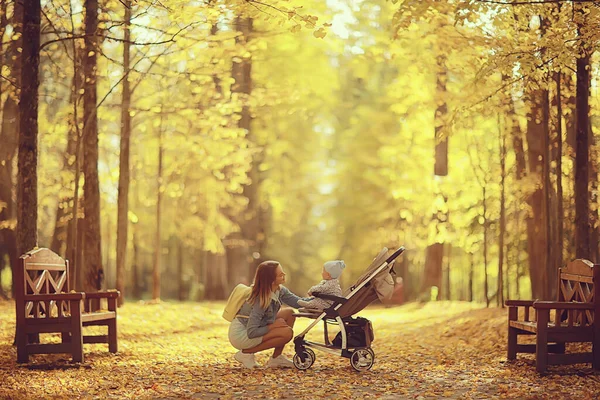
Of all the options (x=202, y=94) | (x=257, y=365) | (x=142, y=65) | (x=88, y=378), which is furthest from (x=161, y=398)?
(x=142, y=65)

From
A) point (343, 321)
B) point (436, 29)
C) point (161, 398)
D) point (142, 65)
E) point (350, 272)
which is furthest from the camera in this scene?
point (350, 272)

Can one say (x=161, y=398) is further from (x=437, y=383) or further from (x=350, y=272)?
(x=350, y=272)

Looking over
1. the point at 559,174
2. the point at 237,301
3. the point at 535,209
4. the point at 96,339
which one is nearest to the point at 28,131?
the point at 96,339

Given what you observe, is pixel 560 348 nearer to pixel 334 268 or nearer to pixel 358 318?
pixel 358 318

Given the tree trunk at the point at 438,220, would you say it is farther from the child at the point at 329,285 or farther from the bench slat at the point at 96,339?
the bench slat at the point at 96,339

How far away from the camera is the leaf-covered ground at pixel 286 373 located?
721 cm

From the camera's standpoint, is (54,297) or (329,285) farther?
(54,297)

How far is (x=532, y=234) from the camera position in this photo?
13945mm

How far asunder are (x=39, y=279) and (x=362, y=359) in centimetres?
385

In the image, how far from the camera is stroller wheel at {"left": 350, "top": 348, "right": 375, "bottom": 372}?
8531 millimetres

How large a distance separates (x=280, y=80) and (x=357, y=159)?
592cm

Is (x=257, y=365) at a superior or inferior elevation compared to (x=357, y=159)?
inferior

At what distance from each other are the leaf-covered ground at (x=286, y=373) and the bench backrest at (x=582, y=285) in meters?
0.72

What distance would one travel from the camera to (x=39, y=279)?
9125 mm
